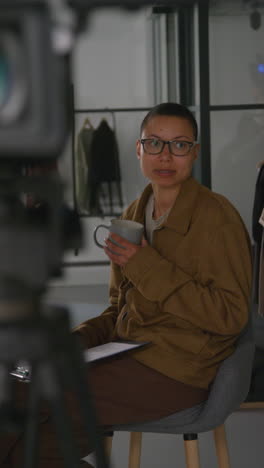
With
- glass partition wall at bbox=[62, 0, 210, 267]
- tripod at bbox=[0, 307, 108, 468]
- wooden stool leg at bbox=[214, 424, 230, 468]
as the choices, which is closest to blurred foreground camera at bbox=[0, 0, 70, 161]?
tripod at bbox=[0, 307, 108, 468]

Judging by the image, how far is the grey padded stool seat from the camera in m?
1.82

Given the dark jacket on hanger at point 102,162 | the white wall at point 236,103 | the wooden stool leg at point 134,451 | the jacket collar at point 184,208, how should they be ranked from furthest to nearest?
the dark jacket on hanger at point 102,162, the white wall at point 236,103, the wooden stool leg at point 134,451, the jacket collar at point 184,208

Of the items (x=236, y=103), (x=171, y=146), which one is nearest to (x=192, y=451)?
(x=171, y=146)

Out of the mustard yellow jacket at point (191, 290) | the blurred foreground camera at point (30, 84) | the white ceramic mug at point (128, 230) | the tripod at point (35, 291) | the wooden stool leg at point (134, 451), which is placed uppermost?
the blurred foreground camera at point (30, 84)

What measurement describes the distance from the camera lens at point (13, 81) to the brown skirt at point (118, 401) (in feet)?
4.06

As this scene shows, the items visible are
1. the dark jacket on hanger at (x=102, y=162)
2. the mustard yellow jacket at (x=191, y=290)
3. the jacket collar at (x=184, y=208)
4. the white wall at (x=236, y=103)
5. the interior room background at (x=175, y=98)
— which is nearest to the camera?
the mustard yellow jacket at (x=191, y=290)

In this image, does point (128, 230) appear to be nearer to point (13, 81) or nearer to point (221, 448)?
point (221, 448)

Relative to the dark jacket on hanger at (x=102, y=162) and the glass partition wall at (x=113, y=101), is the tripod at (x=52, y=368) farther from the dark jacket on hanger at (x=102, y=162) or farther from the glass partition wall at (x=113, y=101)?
the dark jacket on hanger at (x=102, y=162)

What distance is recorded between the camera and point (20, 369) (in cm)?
185

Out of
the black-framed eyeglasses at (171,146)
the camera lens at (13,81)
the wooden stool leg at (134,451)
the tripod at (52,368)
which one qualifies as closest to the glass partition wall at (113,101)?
the wooden stool leg at (134,451)

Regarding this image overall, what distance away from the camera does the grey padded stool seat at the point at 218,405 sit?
1.82 m

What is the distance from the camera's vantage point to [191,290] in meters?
1.78

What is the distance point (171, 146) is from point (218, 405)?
678mm

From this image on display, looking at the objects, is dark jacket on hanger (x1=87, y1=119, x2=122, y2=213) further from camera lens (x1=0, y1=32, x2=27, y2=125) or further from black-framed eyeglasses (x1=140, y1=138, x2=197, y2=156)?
camera lens (x1=0, y1=32, x2=27, y2=125)
